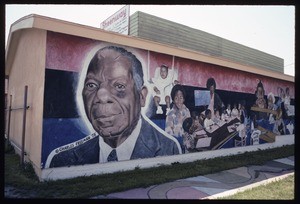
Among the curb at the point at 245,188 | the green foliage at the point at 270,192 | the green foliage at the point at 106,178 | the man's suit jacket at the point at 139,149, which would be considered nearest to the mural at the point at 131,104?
the man's suit jacket at the point at 139,149

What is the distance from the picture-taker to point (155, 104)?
7.92m

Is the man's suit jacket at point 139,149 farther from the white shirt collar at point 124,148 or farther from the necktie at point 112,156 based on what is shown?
the necktie at point 112,156

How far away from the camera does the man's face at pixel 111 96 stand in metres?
6.70

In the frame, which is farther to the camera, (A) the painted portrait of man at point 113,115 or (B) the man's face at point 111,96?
(B) the man's face at point 111,96

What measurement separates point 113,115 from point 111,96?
536mm

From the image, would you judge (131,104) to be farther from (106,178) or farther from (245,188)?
(245,188)

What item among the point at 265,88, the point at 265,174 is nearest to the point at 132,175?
the point at 265,174

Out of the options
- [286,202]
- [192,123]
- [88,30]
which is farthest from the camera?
[192,123]

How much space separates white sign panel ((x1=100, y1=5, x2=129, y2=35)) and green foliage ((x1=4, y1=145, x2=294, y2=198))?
6.83 metres

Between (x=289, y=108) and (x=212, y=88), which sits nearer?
(x=212, y=88)

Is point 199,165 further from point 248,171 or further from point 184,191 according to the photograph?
point 184,191

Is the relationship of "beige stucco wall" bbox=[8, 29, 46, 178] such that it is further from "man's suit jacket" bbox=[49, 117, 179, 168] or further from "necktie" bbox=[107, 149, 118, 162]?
"necktie" bbox=[107, 149, 118, 162]

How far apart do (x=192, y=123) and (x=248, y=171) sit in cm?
237
